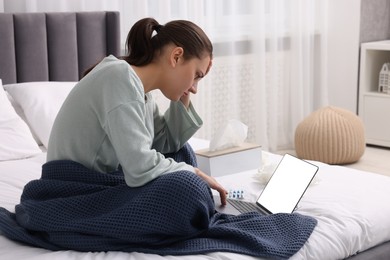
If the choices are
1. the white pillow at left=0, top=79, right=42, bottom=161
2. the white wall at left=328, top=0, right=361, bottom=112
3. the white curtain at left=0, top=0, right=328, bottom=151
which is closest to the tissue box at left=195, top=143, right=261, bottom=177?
the white pillow at left=0, top=79, right=42, bottom=161

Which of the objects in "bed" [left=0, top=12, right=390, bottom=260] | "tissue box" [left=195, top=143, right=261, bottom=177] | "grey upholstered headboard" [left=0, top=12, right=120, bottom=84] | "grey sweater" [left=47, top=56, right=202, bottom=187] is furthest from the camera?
"grey upholstered headboard" [left=0, top=12, right=120, bottom=84]

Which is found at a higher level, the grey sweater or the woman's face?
the woman's face

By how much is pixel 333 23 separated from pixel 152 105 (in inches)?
118

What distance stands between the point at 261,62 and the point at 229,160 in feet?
6.50

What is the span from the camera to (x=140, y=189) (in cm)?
165

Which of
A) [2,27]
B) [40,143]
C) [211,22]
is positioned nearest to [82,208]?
[40,143]

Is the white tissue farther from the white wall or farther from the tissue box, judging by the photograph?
the white wall

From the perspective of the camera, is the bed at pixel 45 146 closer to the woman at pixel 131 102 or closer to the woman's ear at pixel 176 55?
the woman at pixel 131 102

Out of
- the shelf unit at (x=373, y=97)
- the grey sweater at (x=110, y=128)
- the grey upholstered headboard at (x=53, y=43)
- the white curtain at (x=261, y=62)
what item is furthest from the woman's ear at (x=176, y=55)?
the shelf unit at (x=373, y=97)

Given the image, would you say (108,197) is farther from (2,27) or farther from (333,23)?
(333,23)

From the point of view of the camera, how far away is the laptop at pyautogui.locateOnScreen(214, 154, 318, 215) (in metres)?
1.93

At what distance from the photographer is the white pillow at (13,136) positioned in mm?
2627

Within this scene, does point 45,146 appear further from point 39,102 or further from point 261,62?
point 261,62

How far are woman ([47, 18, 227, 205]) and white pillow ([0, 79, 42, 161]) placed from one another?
0.88 m
